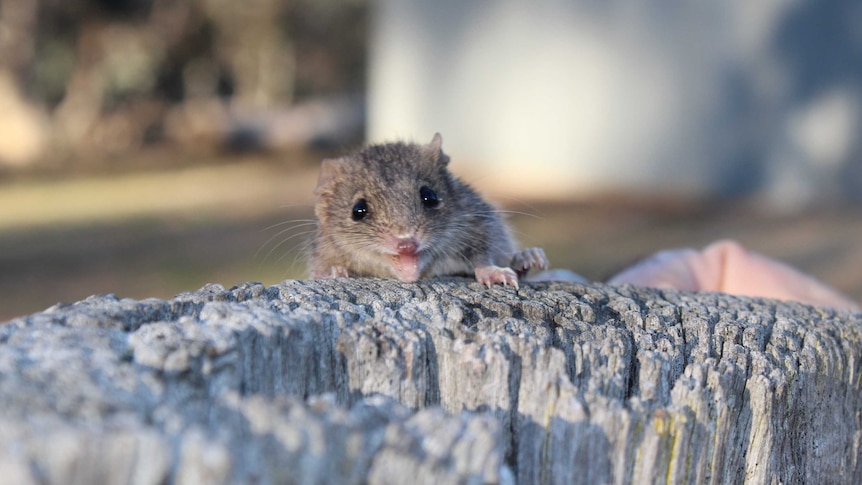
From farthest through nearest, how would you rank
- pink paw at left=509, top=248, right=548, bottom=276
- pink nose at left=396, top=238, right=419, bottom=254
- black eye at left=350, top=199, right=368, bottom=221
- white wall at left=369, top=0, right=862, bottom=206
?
1. white wall at left=369, top=0, right=862, bottom=206
2. pink paw at left=509, top=248, right=548, bottom=276
3. black eye at left=350, top=199, right=368, bottom=221
4. pink nose at left=396, top=238, right=419, bottom=254

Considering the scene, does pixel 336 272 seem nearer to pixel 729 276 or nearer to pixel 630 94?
pixel 729 276

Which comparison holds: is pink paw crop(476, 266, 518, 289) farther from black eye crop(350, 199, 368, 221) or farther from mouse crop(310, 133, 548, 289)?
black eye crop(350, 199, 368, 221)

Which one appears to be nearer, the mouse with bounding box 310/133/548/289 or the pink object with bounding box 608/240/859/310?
the mouse with bounding box 310/133/548/289

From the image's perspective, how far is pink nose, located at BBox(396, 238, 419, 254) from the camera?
13.2 ft

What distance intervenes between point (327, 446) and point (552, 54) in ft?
58.8

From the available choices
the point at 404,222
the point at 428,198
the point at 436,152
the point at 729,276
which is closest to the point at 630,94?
the point at 729,276

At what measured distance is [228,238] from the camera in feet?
52.7

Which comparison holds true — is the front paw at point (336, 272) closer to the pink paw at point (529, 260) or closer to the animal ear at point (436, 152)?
the animal ear at point (436, 152)

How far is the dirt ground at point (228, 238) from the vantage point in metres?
12.8

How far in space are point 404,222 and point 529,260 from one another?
778 millimetres

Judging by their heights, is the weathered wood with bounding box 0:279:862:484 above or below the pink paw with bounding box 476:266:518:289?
below

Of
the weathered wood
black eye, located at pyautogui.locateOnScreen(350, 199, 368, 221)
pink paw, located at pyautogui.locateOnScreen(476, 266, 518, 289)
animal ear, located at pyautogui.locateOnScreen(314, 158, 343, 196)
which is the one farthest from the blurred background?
the weathered wood

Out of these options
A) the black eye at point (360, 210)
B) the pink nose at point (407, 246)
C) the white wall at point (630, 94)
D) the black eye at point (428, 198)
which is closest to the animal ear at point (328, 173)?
the black eye at point (360, 210)

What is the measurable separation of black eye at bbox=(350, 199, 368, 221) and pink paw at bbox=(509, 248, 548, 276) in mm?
873
